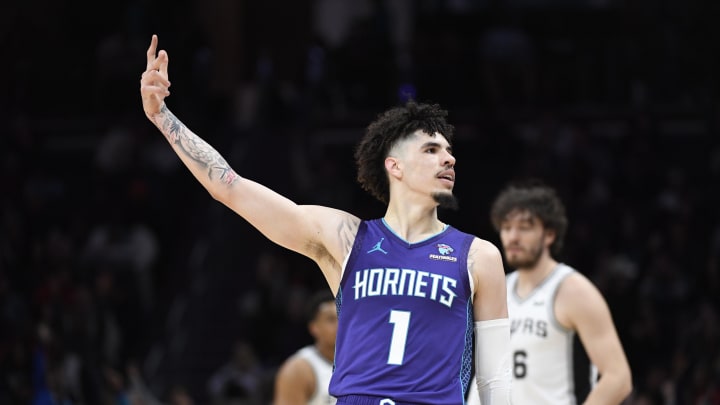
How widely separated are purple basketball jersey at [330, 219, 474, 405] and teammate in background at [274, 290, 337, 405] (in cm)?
335

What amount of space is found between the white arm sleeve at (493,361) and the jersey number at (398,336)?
384 millimetres

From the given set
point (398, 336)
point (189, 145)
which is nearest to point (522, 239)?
point (398, 336)

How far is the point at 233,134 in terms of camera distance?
20.4 metres

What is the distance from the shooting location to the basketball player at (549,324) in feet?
23.5

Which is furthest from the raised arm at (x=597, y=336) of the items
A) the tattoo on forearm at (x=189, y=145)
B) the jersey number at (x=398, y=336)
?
the tattoo on forearm at (x=189, y=145)

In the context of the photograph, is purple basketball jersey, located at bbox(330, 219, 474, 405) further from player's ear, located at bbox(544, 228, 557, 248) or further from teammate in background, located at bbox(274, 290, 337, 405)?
teammate in background, located at bbox(274, 290, 337, 405)

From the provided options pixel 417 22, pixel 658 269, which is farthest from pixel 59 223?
pixel 658 269

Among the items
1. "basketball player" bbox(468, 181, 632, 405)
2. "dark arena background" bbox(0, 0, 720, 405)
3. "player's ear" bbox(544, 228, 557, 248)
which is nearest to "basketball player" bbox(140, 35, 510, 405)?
"basketball player" bbox(468, 181, 632, 405)

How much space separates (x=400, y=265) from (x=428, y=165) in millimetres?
482

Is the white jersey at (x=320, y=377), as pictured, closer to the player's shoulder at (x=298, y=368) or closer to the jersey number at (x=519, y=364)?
the player's shoulder at (x=298, y=368)

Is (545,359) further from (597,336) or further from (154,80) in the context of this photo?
(154,80)

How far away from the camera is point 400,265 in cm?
525

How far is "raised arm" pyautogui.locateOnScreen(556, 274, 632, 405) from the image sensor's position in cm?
704

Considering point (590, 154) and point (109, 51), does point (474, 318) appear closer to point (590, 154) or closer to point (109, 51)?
point (590, 154)
